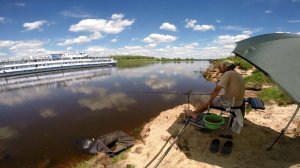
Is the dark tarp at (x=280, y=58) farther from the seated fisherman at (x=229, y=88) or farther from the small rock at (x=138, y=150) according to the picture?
the small rock at (x=138, y=150)

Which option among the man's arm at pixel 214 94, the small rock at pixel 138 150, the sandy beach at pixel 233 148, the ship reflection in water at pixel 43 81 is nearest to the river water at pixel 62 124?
the small rock at pixel 138 150

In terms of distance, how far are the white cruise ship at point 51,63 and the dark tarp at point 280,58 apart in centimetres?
6259

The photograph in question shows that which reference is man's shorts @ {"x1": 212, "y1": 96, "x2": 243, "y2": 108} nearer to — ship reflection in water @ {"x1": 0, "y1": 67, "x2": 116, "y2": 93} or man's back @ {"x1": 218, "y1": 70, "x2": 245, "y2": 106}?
man's back @ {"x1": 218, "y1": 70, "x2": 245, "y2": 106}

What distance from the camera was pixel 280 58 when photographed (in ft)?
19.2

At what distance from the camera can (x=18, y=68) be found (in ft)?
193

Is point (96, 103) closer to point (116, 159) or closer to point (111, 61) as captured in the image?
point (116, 159)

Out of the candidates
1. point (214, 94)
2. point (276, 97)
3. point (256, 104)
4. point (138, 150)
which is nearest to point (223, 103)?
point (214, 94)

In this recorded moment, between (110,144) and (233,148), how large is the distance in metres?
5.43

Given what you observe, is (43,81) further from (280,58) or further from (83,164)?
(280,58)

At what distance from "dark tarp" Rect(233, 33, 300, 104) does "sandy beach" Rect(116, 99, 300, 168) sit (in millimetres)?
2528

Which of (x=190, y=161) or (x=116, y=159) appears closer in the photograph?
(x=190, y=161)

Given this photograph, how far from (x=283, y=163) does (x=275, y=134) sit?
248 cm

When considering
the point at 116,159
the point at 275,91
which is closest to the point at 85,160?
the point at 116,159

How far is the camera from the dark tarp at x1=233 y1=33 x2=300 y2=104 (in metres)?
4.89
